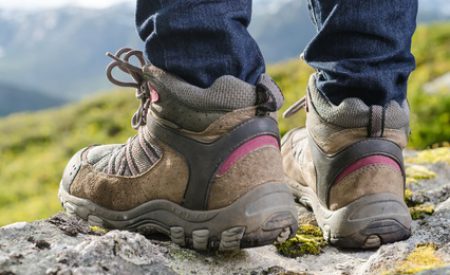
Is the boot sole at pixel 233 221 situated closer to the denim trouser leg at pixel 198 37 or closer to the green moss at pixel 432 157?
the denim trouser leg at pixel 198 37

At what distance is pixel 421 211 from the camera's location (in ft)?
9.74

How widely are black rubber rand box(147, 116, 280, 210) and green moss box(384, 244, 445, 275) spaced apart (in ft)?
2.56

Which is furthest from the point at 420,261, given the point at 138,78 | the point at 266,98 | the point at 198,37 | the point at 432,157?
the point at 432,157

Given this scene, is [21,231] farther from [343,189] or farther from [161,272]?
[343,189]

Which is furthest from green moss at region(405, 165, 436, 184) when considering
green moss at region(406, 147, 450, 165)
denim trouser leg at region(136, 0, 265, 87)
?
denim trouser leg at region(136, 0, 265, 87)

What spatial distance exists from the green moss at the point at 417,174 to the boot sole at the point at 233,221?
165 centimetres

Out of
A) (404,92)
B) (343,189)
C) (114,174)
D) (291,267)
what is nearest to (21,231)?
(114,174)

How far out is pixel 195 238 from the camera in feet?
7.79

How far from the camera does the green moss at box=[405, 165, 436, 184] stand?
3732 millimetres

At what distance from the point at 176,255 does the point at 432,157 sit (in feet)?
8.77

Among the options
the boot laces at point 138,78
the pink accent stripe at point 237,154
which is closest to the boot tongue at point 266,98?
the pink accent stripe at point 237,154

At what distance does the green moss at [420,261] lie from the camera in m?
1.91

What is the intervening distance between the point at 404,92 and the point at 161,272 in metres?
1.44

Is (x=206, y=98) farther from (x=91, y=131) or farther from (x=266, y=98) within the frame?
(x=91, y=131)
